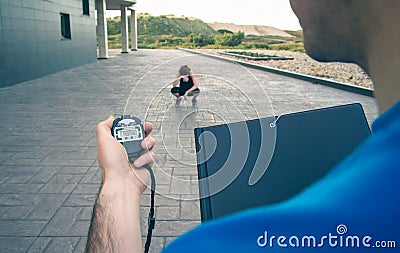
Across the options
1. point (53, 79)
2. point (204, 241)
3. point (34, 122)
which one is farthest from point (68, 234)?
point (53, 79)

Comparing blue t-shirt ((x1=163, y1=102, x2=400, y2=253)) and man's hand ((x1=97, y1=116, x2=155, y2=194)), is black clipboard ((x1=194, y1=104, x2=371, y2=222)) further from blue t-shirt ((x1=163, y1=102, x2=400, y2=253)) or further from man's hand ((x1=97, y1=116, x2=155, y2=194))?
blue t-shirt ((x1=163, y1=102, x2=400, y2=253))

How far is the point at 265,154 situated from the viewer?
3.27ft

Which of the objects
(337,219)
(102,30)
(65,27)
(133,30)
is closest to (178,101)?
(337,219)

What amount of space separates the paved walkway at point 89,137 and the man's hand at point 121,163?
0.16 ft

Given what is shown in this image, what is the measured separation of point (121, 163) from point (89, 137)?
15.2ft

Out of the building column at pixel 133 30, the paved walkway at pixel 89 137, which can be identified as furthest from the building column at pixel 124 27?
the paved walkway at pixel 89 137

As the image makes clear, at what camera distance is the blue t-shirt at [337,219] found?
0.35m

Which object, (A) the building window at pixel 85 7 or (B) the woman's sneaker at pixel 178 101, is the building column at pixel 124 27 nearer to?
(A) the building window at pixel 85 7

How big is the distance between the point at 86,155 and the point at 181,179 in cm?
367

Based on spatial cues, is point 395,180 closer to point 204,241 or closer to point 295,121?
point 204,241

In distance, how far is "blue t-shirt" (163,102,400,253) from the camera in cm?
35

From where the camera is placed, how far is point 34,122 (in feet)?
21.1

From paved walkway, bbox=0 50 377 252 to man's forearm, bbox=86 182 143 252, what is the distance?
0.10 meters

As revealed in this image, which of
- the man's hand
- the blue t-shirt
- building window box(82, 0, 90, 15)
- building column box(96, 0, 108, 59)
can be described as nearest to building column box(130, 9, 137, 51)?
building column box(96, 0, 108, 59)
